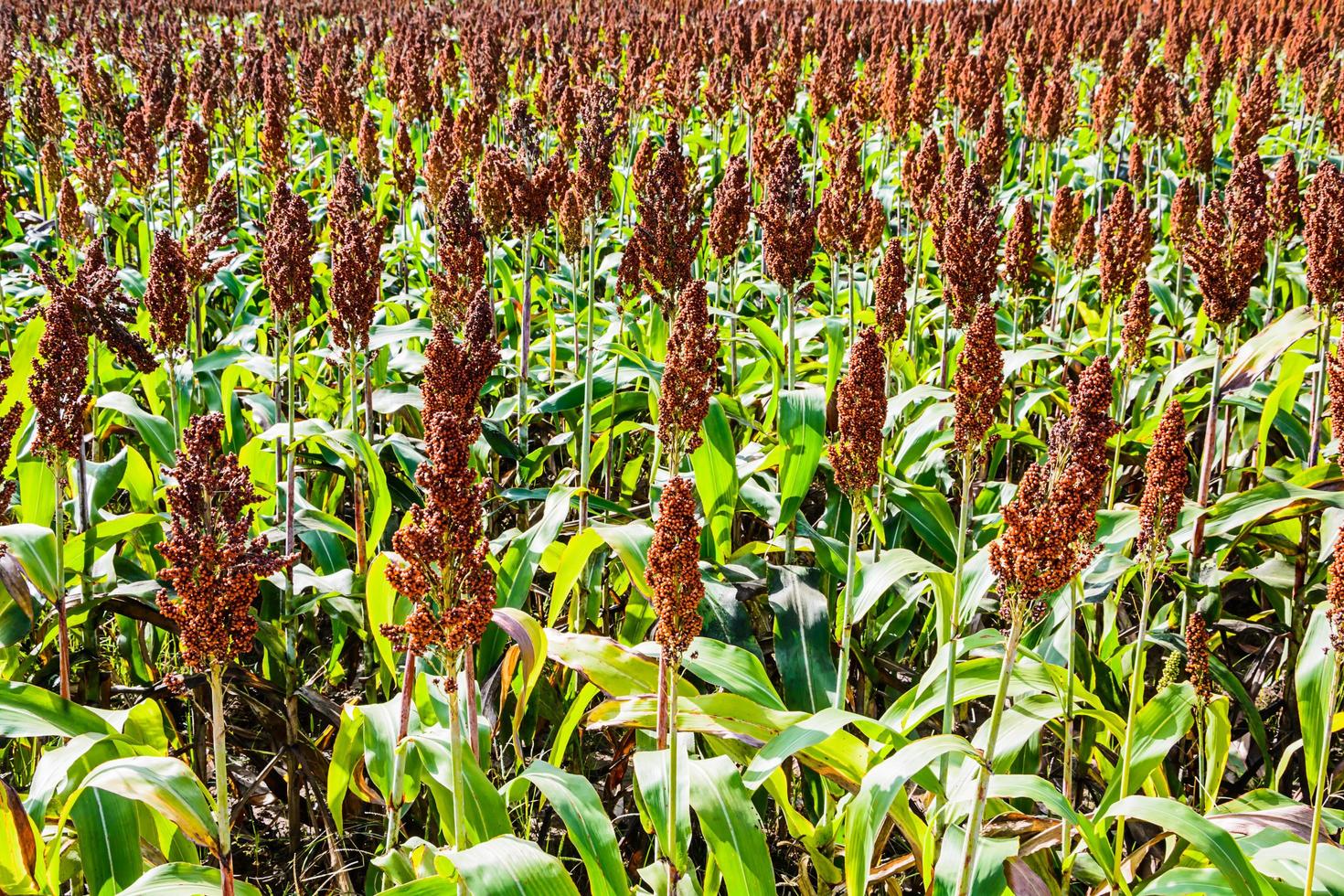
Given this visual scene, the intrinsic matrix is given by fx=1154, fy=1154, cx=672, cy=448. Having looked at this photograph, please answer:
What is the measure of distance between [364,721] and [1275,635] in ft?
9.53

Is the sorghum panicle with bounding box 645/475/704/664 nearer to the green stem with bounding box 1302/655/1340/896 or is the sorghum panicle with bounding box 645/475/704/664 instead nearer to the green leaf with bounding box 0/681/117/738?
the green stem with bounding box 1302/655/1340/896

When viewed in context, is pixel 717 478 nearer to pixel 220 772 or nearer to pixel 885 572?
pixel 885 572

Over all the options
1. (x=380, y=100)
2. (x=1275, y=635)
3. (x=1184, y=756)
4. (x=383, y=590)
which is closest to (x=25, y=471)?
(x=383, y=590)

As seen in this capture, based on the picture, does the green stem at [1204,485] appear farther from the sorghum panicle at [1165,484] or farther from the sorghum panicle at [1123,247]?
the sorghum panicle at [1165,484]

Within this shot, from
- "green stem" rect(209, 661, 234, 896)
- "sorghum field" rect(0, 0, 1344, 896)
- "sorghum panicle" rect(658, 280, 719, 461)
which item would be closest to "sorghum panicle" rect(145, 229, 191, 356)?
"sorghum field" rect(0, 0, 1344, 896)

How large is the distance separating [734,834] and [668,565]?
73 centimetres

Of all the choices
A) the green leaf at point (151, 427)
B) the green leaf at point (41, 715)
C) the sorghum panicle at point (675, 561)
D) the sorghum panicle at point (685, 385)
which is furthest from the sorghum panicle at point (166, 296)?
the sorghum panicle at point (675, 561)

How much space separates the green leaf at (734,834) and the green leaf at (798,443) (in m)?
1.40

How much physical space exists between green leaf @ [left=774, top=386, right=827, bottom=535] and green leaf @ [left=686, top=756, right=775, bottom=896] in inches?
55.3

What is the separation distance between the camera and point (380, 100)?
1229cm

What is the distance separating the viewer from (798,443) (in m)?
3.77

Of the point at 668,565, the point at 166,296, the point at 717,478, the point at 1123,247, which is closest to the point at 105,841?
the point at 668,565

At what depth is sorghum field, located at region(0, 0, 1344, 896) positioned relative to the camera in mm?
2211

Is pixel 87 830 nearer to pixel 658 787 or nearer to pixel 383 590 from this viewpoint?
pixel 383 590
